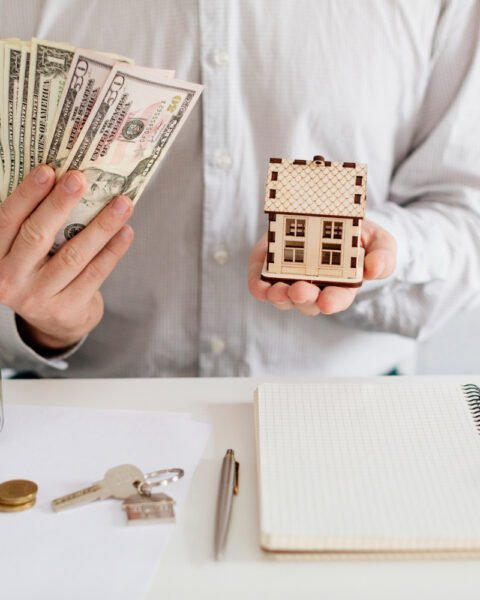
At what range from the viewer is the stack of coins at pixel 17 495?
715 millimetres

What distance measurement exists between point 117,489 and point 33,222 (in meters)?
0.37

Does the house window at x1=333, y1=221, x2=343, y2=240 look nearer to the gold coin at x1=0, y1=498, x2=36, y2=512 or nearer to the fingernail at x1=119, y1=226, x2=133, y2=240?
the fingernail at x1=119, y1=226, x2=133, y2=240

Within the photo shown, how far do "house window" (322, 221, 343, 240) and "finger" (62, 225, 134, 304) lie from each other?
0.90 ft

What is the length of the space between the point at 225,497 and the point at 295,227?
41 centimetres

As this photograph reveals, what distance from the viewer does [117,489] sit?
2.43ft

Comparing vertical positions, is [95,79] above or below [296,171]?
above

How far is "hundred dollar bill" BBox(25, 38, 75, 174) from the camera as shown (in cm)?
85

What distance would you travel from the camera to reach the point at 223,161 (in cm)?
124

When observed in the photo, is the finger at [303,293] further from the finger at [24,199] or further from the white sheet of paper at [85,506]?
the finger at [24,199]

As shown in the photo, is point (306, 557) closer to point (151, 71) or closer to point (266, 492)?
point (266, 492)

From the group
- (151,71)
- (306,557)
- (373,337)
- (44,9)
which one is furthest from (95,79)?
(373,337)

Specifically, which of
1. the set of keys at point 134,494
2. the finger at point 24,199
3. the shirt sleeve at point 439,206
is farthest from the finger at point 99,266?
the shirt sleeve at point 439,206

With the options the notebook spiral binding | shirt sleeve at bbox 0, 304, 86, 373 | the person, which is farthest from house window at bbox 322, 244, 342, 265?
shirt sleeve at bbox 0, 304, 86, 373

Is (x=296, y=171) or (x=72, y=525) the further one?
(x=296, y=171)
